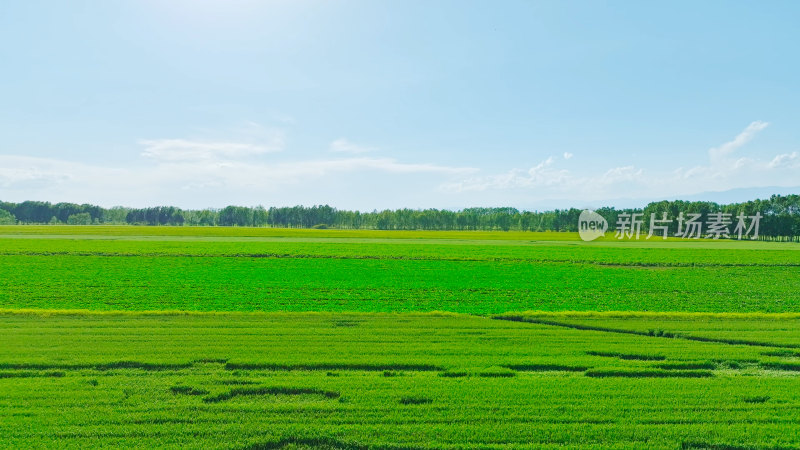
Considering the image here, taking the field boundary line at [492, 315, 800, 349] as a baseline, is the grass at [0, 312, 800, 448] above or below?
above

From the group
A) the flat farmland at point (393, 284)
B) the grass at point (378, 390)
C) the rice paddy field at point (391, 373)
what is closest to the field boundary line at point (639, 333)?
the rice paddy field at point (391, 373)

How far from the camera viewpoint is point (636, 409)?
9.85m

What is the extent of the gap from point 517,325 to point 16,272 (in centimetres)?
3569

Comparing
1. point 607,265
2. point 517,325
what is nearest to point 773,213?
point 607,265

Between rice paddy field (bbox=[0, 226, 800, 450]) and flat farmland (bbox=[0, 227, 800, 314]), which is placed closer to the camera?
rice paddy field (bbox=[0, 226, 800, 450])

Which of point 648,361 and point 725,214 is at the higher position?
point 725,214

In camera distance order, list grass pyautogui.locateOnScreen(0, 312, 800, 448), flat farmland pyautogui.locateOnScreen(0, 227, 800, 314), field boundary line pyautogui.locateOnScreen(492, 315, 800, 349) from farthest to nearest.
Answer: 1. flat farmland pyautogui.locateOnScreen(0, 227, 800, 314)
2. field boundary line pyautogui.locateOnScreen(492, 315, 800, 349)
3. grass pyautogui.locateOnScreen(0, 312, 800, 448)

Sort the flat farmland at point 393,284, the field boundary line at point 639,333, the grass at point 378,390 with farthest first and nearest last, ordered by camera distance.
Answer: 1. the flat farmland at point 393,284
2. the field boundary line at point 639,333
3. the grass at point 378,390

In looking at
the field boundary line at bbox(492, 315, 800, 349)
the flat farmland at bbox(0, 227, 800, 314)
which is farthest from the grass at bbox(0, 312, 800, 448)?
the flat farmland at bbox(0, 227, 800, 314)

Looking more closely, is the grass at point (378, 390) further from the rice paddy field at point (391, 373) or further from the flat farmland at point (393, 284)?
the flat farmland at point (393, 284)

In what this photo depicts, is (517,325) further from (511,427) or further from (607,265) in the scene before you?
(607,265)

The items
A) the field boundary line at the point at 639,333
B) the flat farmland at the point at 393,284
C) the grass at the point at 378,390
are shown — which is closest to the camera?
the grass at the point at 378,390

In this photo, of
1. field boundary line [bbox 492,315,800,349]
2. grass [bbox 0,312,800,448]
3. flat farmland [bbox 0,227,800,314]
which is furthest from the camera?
flat farmland [bbox 0,227,800,314]

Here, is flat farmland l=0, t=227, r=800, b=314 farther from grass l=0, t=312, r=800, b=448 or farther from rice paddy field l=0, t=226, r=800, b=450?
grass l=0, t=312, r=800, b=448
